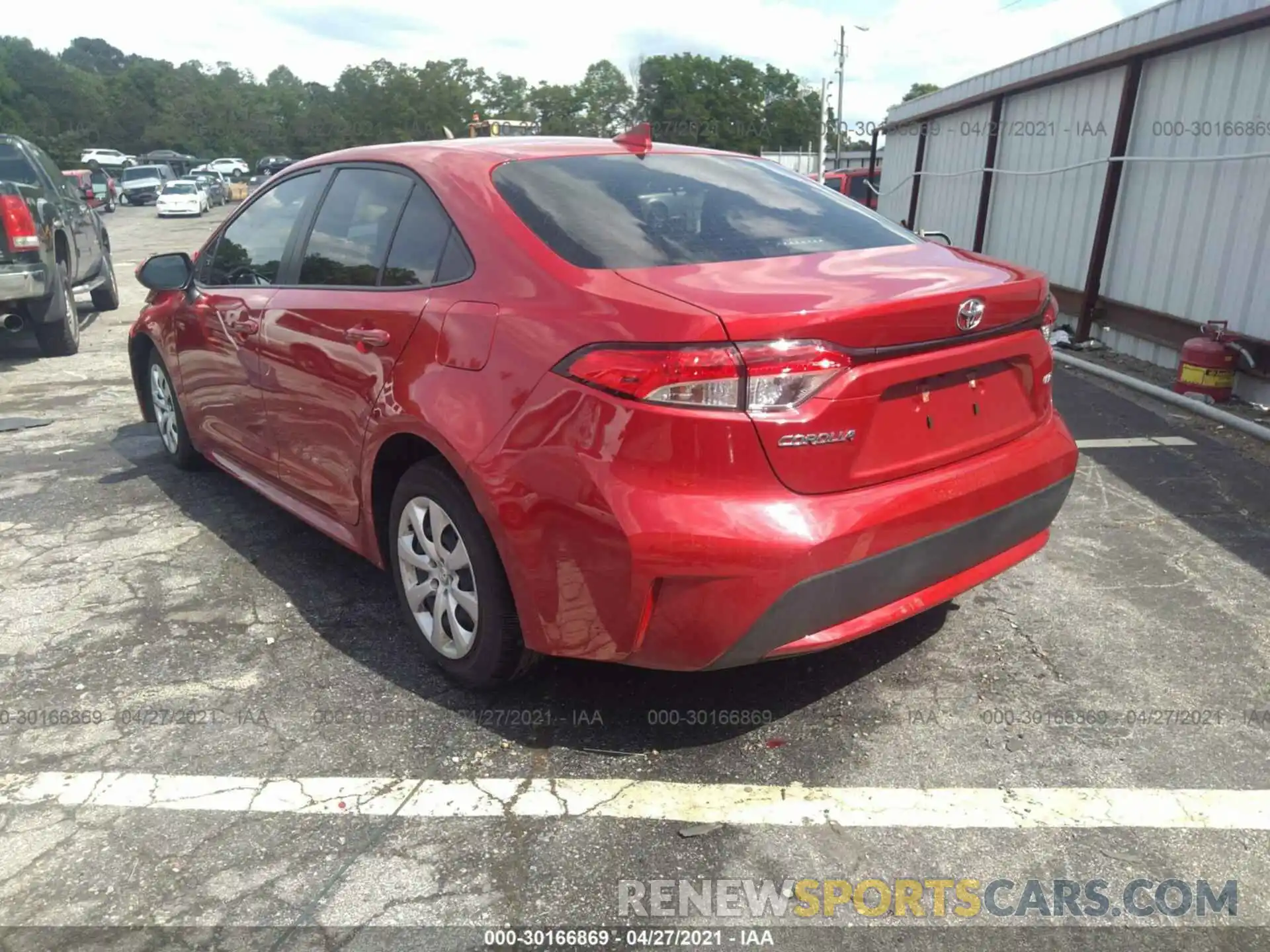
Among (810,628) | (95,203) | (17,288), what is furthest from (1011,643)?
(95,203)

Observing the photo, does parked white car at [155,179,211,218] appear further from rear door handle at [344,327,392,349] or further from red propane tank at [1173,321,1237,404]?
rear door handle at [344,327,392,349]

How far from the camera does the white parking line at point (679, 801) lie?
250cm

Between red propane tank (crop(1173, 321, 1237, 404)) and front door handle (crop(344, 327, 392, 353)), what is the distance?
5.70m

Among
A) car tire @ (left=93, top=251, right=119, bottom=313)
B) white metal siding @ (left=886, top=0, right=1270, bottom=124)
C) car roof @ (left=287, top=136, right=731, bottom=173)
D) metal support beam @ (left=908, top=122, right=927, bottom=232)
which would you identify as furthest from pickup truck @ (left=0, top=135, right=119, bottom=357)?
metal support beam @ (left=908, top=122, right=927, bottom=232)

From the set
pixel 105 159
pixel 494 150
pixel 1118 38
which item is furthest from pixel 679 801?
pixel 105 159

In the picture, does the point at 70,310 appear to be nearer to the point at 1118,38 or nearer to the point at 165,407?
the point at 165,407

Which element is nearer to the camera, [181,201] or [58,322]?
[58,322]

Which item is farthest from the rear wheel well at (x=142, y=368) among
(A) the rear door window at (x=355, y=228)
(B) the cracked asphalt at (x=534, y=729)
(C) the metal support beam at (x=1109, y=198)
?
(C) the metal support beam at (x=1109, y=198)

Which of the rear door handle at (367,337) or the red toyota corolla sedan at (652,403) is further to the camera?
the rear door handle at (367,337)

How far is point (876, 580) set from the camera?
8.36 ft

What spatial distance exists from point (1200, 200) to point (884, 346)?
6234 mm

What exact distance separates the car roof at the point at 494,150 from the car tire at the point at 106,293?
9.45m

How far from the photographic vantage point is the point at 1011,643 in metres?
3.40

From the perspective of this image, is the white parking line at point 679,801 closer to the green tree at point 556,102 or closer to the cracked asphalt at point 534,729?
the cracked asphalt at point 534,729
